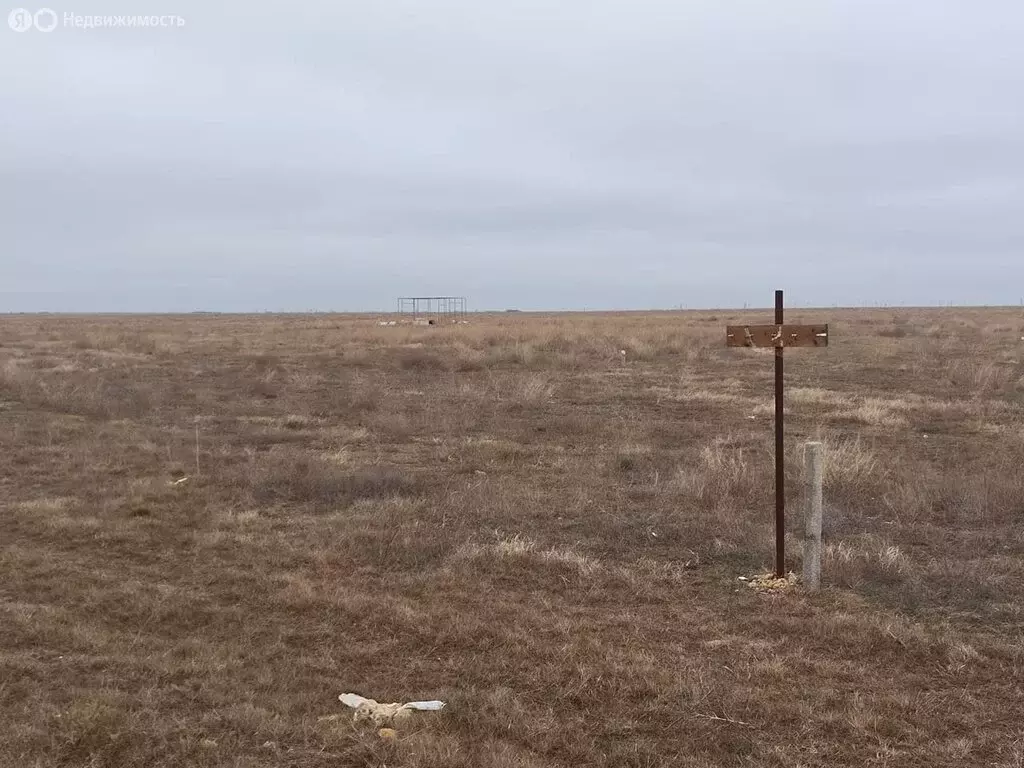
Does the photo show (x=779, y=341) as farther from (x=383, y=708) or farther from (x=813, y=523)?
(x=383, y=708)

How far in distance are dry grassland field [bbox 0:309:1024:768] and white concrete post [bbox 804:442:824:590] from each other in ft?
0.55

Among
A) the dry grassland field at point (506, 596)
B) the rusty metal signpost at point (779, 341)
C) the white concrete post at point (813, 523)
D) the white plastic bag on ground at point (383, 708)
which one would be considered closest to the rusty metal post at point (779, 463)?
the rusty metal signpost at point (779, 341)

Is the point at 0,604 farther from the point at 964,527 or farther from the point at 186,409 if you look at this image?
the point at 186,409

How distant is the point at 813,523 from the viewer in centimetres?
553

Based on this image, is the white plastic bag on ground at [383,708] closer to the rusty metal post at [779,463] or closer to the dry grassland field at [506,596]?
the dry grassland field at [506,596]

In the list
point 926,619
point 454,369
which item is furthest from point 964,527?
point 454,369

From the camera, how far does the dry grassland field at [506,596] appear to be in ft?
12.2

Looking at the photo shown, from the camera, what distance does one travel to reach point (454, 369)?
23.5 meters

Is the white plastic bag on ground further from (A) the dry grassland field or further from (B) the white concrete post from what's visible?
(B) the white concrete post

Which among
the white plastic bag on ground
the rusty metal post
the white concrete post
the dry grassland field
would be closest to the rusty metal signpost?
the rusty metal post

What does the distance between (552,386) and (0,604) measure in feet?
44.9

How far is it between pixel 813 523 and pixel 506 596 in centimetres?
219

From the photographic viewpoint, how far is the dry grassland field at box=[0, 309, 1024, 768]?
373 centimetres

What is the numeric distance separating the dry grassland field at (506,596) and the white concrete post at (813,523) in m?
0.17
